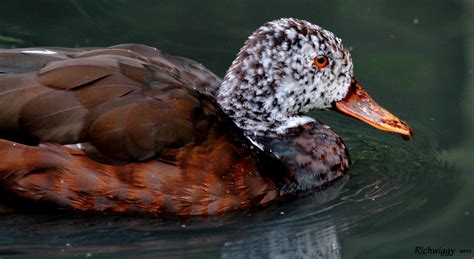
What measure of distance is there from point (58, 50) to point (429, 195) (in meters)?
2.48

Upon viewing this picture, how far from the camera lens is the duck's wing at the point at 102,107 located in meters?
6.62

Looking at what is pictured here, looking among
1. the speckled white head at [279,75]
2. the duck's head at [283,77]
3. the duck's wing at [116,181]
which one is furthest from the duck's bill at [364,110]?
the duck's wing at [116,181]

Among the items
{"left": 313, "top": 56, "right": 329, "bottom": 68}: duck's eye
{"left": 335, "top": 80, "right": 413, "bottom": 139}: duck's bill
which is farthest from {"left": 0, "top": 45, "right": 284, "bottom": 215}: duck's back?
{"left": 335, "top": 80, "right": 413, "bottom": 139}: duck's bill

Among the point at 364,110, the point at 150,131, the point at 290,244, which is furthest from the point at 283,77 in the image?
the point at 290,244

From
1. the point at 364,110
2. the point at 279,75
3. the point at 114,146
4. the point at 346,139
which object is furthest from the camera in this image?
the point at 346,139

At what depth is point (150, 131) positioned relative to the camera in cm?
664

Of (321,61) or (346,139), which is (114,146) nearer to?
(321,61)

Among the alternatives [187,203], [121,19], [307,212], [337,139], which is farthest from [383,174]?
[121,19]

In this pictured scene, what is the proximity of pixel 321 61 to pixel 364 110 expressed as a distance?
48cm

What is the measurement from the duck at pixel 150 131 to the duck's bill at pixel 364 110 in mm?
357

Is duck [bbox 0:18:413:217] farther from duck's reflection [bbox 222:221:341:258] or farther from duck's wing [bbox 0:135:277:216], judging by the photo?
duck's reflection [bbox 222:221:341:258]

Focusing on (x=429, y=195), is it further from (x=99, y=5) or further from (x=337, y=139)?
(x=99, y=5)

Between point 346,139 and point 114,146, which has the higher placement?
point 114,146

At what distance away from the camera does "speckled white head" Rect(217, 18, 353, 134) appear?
7.26 meters
